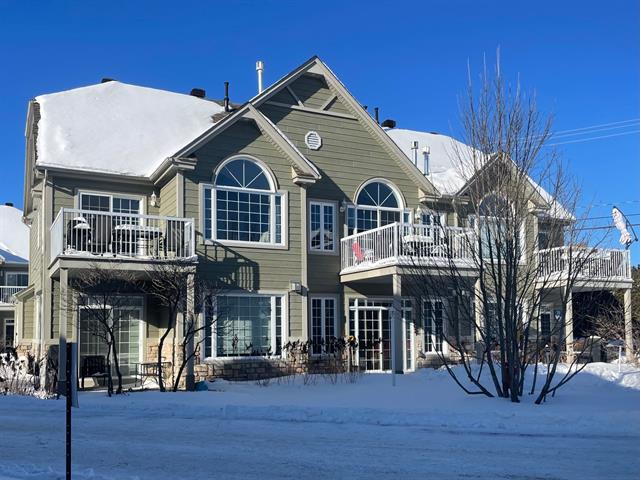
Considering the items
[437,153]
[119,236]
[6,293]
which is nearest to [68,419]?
[119,236]

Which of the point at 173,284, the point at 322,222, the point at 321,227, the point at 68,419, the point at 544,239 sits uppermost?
the point at 322,222

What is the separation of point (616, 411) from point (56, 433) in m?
8.48

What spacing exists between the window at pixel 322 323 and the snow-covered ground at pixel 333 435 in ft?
13.8

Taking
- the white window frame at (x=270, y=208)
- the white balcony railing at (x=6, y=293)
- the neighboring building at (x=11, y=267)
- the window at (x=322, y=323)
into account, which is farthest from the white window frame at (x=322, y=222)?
the white balcony railing at (x=6, y=293)

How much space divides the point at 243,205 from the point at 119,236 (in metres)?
3.47

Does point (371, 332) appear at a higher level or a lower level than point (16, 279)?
lower

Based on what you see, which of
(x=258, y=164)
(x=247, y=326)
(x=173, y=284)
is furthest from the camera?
(x=258, y=164)

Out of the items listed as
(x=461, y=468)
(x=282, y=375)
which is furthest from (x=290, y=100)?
(x=461, y=468)

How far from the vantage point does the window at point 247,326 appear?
1798 cm

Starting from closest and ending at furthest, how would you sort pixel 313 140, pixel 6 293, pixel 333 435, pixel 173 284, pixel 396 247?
pixel 333 435 → pixel 173 284 → pixel 396 247 → pixel 313 140 → pixel 6 293

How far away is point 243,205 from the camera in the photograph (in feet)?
61.5

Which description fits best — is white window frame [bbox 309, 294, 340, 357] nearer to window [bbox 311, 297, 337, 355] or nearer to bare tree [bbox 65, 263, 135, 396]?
window [bbox 311, 297, 337, 355]

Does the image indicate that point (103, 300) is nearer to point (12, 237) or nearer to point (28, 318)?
point (28, 318)

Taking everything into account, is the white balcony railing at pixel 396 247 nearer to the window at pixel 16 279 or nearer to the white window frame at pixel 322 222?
the white window frame at pixel 322 222
